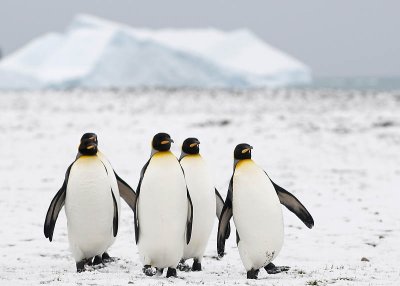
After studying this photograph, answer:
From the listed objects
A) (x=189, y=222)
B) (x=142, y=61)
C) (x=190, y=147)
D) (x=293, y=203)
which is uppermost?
(x=142, y=61)

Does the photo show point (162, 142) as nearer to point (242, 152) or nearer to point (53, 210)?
point (242, 152)

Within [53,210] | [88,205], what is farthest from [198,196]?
[53,210]

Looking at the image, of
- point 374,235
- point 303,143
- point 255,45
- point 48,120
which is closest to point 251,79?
point 255,45

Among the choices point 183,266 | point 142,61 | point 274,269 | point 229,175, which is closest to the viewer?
point 274,269

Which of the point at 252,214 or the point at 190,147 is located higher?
the point at 190,147

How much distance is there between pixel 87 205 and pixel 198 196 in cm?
82

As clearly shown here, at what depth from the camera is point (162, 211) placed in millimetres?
4371

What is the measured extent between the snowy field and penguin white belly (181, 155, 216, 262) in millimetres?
222

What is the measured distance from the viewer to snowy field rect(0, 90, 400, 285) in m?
4.62

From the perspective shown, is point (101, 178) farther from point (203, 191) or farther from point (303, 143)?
point (303, 143)

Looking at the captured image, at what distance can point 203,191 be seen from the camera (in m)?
4.73

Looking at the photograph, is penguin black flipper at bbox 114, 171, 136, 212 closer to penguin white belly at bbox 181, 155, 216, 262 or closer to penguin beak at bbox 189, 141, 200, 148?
penguin white belly at bbox 181, 155, 216, 262

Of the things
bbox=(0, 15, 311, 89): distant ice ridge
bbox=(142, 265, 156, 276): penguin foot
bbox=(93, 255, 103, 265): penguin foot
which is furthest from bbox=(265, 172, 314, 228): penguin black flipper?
bbox=(0, 15, 311, 89): distant ice ridge

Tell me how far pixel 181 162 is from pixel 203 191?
27 cm
